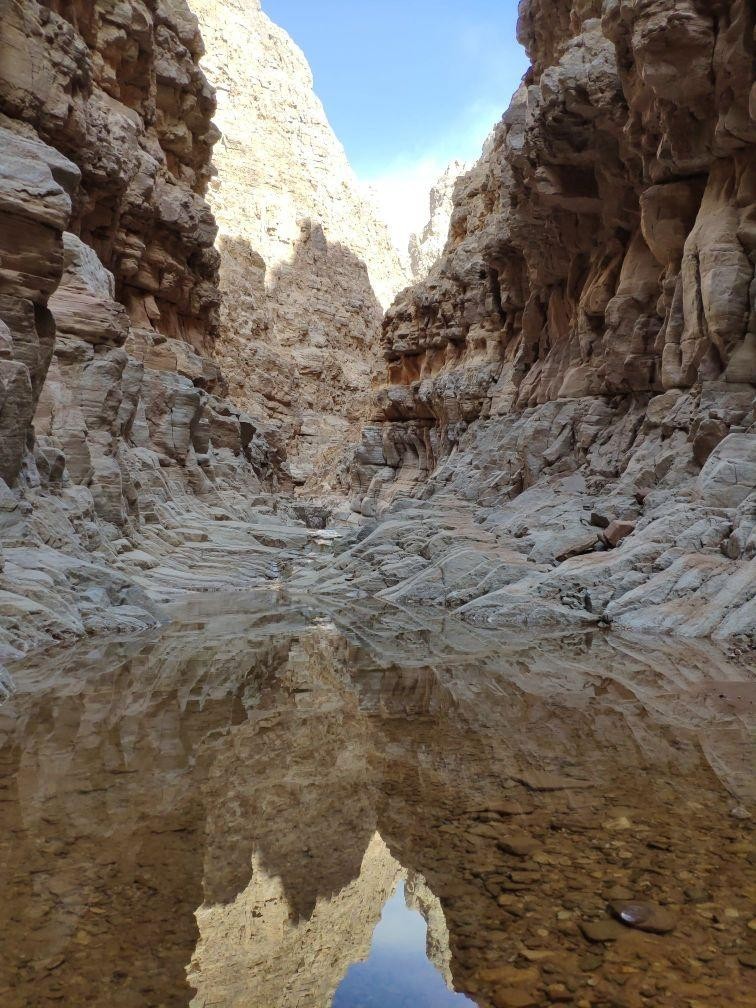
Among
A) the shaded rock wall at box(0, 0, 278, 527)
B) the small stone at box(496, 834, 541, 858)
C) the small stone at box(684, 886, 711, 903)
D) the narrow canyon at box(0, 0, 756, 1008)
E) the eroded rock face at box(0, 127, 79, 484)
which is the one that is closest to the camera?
the small stone at box(684, 886, 711, 903)

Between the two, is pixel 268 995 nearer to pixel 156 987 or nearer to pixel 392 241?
pixel 156 987

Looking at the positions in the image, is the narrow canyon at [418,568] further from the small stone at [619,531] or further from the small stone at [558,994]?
the small stone at [619,531]

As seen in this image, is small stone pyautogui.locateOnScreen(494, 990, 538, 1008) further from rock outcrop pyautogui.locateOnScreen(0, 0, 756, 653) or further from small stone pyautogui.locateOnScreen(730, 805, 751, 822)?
rock outcrop pyautogui.locateOnScreen(0, 0, 756, 653)

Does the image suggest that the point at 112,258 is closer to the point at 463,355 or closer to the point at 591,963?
the point at 463,355

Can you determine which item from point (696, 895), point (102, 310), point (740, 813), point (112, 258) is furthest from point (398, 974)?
point (112, 258)

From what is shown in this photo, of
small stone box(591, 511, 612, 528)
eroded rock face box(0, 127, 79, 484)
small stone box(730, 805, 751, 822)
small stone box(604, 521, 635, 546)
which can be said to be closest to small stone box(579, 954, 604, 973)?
small stone box(730, 805, 751, 822)

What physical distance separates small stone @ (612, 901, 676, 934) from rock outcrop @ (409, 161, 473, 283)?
112m

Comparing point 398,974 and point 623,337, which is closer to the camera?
point 398,974

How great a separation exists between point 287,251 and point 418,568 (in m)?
62.6

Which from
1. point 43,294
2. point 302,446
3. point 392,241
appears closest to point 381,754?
point 43,294

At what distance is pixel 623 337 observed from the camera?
19.0 meters

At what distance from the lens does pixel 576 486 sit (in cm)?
1972

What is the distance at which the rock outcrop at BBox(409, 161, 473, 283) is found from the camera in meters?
114

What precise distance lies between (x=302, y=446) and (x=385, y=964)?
61.7 m
